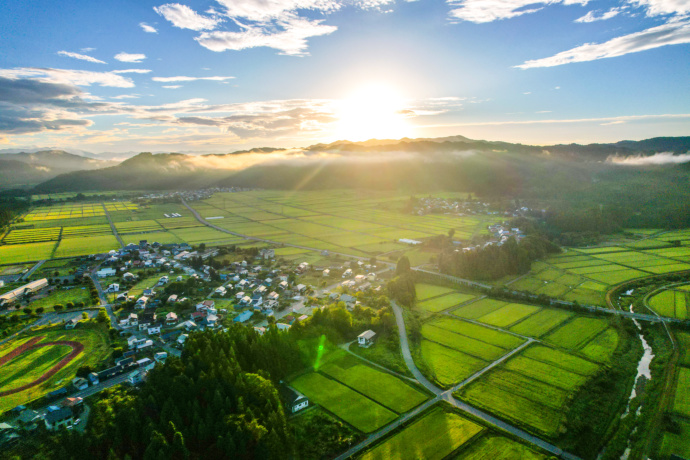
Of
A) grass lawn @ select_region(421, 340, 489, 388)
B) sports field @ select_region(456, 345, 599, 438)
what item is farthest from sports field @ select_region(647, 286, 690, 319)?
grass lawn @ select_region(421, 340, 489, 388)

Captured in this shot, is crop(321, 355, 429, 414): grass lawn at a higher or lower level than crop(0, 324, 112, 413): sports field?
lower

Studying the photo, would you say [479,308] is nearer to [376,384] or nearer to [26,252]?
[376,384]

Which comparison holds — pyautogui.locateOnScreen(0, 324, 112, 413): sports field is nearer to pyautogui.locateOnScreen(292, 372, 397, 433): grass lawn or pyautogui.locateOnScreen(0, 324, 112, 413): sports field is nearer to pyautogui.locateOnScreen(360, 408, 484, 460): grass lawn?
pyautogui.locateOnScreen(292, 372, 397, 433): grass lawn

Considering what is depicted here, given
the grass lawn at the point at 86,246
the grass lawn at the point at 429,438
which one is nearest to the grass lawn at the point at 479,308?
the grass lawn at the point at 429,438

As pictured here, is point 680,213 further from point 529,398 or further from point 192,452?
point 192,452

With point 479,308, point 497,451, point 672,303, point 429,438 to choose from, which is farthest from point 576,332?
point 429,438

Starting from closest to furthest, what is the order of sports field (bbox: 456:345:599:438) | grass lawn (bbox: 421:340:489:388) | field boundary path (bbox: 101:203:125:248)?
sports field (bbox: 456:345:599:438) → grass lawn (bbox: 421:340:489:388) → field boundary path (bbox: 101:203:125:248)

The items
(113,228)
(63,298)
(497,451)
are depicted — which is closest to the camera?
(497,451)
